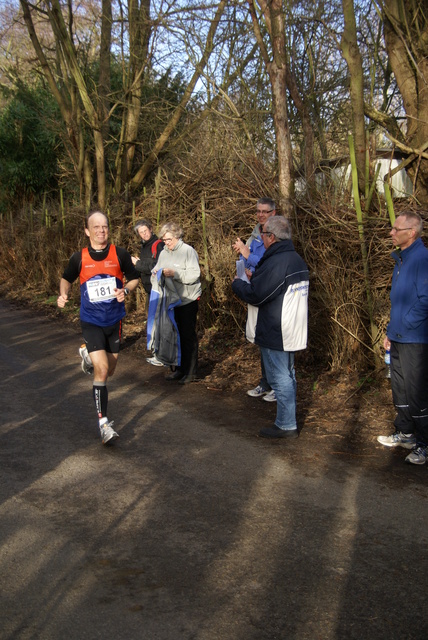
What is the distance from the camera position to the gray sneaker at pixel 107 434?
604 cm

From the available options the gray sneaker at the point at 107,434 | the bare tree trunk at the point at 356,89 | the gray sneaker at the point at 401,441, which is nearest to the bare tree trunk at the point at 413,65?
the bare tree trunk at the point at 356,89

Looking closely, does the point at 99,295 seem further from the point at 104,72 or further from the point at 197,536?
the point at 104,72

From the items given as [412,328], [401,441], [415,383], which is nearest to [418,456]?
[401,441]

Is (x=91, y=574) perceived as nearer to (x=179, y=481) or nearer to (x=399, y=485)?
(x=179, y=481)

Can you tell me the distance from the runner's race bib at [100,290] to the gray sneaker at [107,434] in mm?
1221

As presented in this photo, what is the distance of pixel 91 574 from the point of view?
3799 mm

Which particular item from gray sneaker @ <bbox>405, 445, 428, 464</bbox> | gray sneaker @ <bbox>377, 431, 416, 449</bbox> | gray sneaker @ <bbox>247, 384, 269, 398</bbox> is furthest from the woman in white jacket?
gray sneaker @ <bbox>405, 445, 428, 464</bbox>

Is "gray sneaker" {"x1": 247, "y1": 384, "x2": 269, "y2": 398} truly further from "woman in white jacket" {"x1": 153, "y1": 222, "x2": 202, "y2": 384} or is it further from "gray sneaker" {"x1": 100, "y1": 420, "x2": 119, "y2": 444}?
"gray sneaker" {"x1": 100, "y1": 420, "x2": 119, "y2": 444}

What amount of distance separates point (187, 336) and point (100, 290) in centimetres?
247

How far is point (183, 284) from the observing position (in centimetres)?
854

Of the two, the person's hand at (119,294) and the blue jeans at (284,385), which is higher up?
the person's hand at (119,294)

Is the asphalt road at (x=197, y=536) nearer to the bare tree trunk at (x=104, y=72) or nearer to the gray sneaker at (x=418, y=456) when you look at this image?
the gray sneaker at (x=418, y=456)

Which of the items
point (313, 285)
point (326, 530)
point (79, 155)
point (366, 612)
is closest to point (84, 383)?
point (313, 285)

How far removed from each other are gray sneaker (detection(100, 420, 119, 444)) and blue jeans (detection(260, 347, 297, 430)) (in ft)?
5.23
